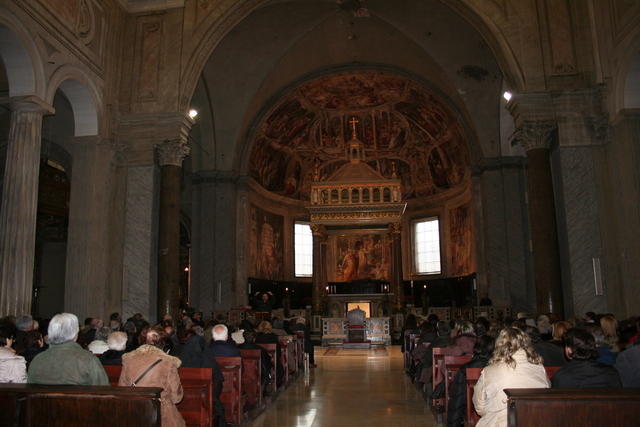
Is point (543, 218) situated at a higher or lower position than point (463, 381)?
higher

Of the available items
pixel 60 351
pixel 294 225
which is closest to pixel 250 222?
pixel 294 225

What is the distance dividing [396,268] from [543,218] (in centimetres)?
1088

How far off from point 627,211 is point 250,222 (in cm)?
1442

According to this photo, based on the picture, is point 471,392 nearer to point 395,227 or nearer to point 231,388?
point 231,388

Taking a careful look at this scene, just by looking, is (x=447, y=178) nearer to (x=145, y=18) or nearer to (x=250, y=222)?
(x=250, y=222)

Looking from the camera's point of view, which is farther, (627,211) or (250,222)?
(250,222)

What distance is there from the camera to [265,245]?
2408 cm

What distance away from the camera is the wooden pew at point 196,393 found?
5539mm

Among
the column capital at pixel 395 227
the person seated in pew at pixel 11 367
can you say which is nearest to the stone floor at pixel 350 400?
the person seated in pew at pixel 11 367

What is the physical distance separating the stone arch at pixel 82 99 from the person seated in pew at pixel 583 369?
1080cm

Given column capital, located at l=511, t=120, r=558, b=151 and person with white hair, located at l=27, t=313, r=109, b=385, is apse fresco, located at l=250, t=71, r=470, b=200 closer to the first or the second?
column capital, located at l=511, t=120, r=558, b=151

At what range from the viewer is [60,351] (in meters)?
4.14

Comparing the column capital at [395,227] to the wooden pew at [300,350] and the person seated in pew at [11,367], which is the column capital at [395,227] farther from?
the person seated in pew at [11,367]

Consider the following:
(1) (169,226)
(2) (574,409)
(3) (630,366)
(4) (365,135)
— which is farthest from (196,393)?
(4) (365,135)
